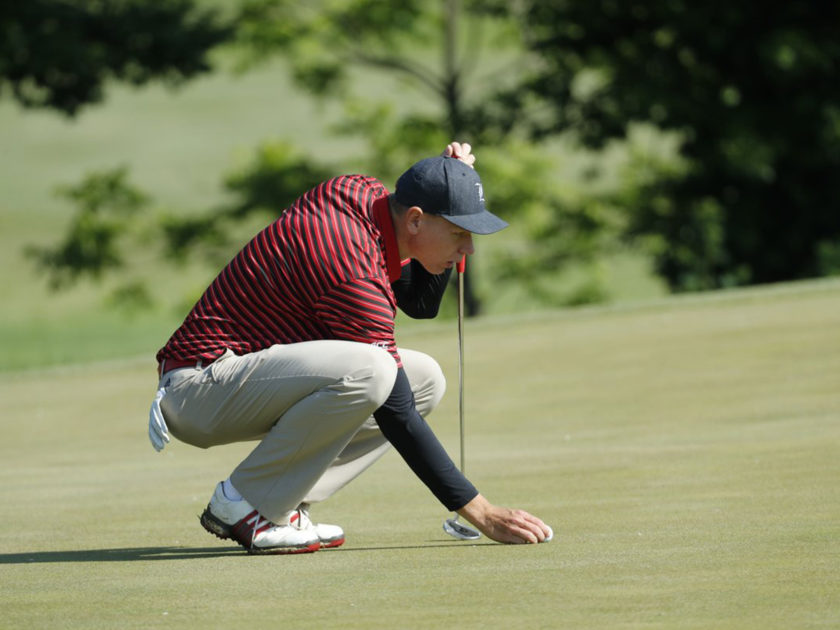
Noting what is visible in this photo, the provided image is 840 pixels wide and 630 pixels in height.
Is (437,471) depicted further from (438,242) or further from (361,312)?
(438,242)

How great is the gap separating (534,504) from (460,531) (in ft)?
2.40

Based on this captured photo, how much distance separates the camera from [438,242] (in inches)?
183

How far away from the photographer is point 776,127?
84.2ft

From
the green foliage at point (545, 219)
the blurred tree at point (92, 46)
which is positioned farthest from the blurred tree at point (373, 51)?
the blurred tree at point (92, 46)

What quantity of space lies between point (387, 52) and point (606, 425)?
27.8 m

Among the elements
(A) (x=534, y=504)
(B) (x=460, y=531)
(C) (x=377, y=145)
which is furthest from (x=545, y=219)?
(B) (x=460, y=531)

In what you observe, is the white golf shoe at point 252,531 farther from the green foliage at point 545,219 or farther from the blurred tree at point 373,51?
the green foliage at point 545,219

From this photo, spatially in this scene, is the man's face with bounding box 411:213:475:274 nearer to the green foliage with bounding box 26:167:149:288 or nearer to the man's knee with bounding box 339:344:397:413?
the man's knee with bounding box 339:344:397:413

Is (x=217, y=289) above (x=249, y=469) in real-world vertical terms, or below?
above

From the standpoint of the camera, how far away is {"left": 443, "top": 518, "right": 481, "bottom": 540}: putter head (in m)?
4.73

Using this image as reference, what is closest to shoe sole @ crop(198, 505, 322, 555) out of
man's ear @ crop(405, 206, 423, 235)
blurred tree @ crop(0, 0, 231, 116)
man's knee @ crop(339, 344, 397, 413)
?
man's knee @ crop(339, 344, 397, 413)

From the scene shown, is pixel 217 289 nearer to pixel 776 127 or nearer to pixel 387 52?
pixel 776 127

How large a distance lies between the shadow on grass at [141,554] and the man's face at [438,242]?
35.4 inches

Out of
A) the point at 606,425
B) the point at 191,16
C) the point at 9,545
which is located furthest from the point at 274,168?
the point at 9,545
